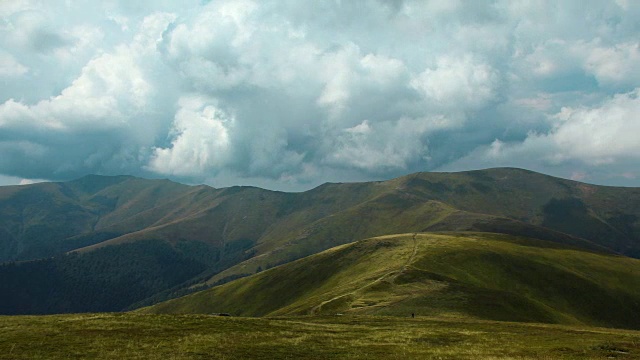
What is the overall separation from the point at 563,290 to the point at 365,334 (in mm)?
129503

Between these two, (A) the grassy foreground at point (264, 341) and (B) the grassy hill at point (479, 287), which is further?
(B) the grassy hill at point (479, 287)

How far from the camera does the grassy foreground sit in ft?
149

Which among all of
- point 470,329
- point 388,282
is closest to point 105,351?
point 470,329

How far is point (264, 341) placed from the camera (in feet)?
175

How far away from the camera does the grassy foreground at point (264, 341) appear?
45.4 metres

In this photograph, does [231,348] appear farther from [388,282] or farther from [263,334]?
[388,282]

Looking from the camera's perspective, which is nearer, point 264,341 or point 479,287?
point 264,341

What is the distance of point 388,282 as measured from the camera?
430 feet

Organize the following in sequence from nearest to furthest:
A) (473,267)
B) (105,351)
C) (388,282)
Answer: (105,351) → (388,282) → (473,267)

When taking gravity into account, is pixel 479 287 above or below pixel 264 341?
below

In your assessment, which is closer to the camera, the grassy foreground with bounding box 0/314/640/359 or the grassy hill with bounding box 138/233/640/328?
the grassy foreground with bounding box 0/314/640/359

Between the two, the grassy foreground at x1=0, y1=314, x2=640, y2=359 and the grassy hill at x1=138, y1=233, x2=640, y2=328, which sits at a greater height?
the grassy foreground at x1=0, y1=314, x2=640, y2=359

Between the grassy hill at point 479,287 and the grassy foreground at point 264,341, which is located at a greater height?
the grassy foreground at point 264,341

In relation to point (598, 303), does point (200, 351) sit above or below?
above
